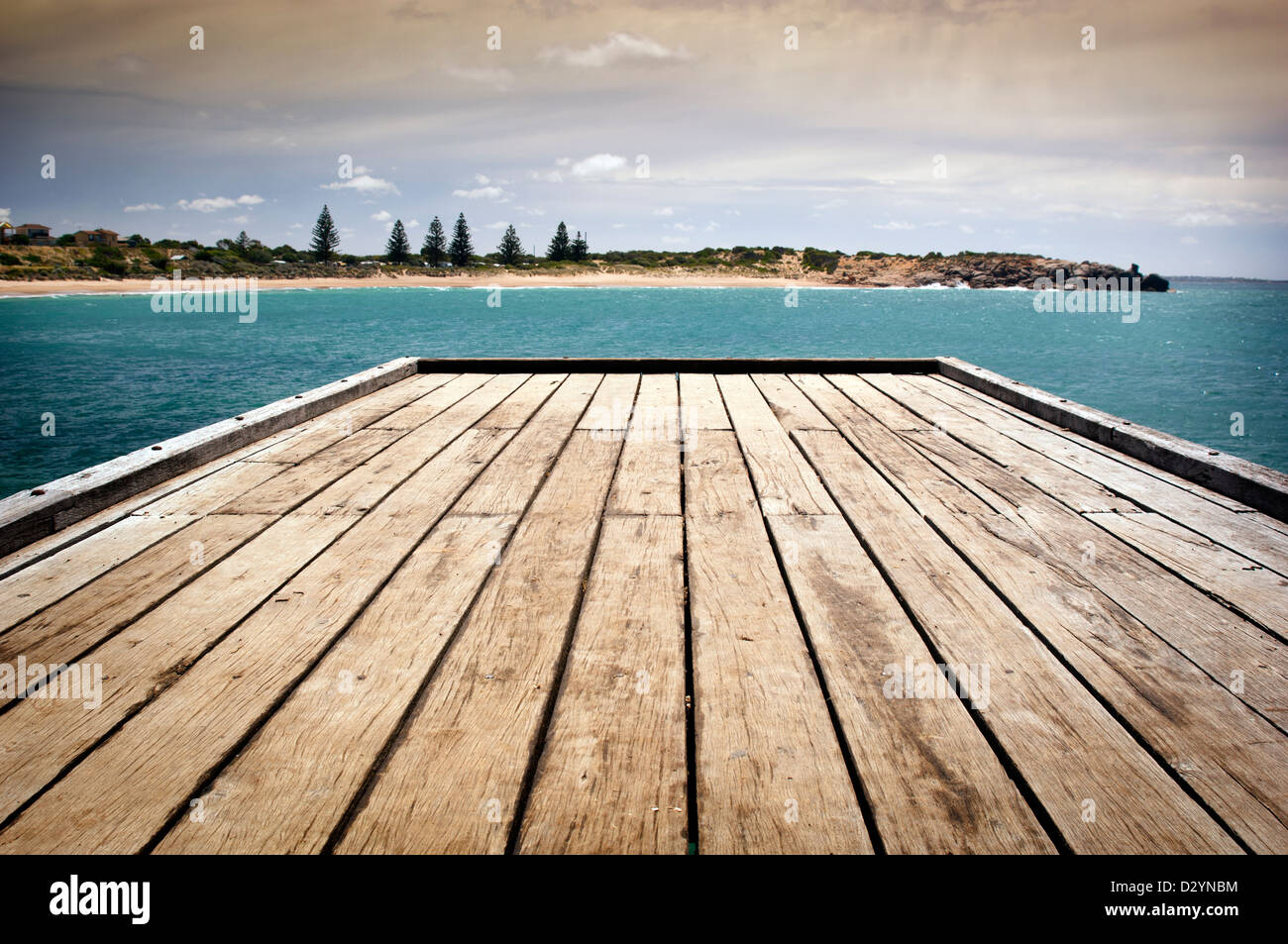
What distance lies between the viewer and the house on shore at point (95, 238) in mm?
89113

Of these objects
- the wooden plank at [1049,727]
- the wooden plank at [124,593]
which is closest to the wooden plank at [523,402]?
the wooden plank at [124,593]

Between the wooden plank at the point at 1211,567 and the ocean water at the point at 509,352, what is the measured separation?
12368mm

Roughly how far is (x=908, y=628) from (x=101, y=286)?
94.0 meters

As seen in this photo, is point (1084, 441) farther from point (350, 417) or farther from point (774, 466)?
point (350, 417)

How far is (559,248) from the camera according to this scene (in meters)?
107

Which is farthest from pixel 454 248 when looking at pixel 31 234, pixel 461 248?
pixel 31 234

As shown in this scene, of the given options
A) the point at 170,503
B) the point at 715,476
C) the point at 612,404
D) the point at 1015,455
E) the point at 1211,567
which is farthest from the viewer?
the point at 612,404

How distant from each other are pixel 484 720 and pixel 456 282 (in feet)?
327

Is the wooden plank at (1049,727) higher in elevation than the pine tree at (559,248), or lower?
lower

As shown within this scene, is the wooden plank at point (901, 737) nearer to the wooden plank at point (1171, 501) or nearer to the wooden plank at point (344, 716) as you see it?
the wooden plank at point (344, 716)

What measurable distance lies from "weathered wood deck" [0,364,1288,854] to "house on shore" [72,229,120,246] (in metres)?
110

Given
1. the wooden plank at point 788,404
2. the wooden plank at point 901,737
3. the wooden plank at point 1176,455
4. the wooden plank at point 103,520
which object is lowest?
the wooden plank at point 901,737
